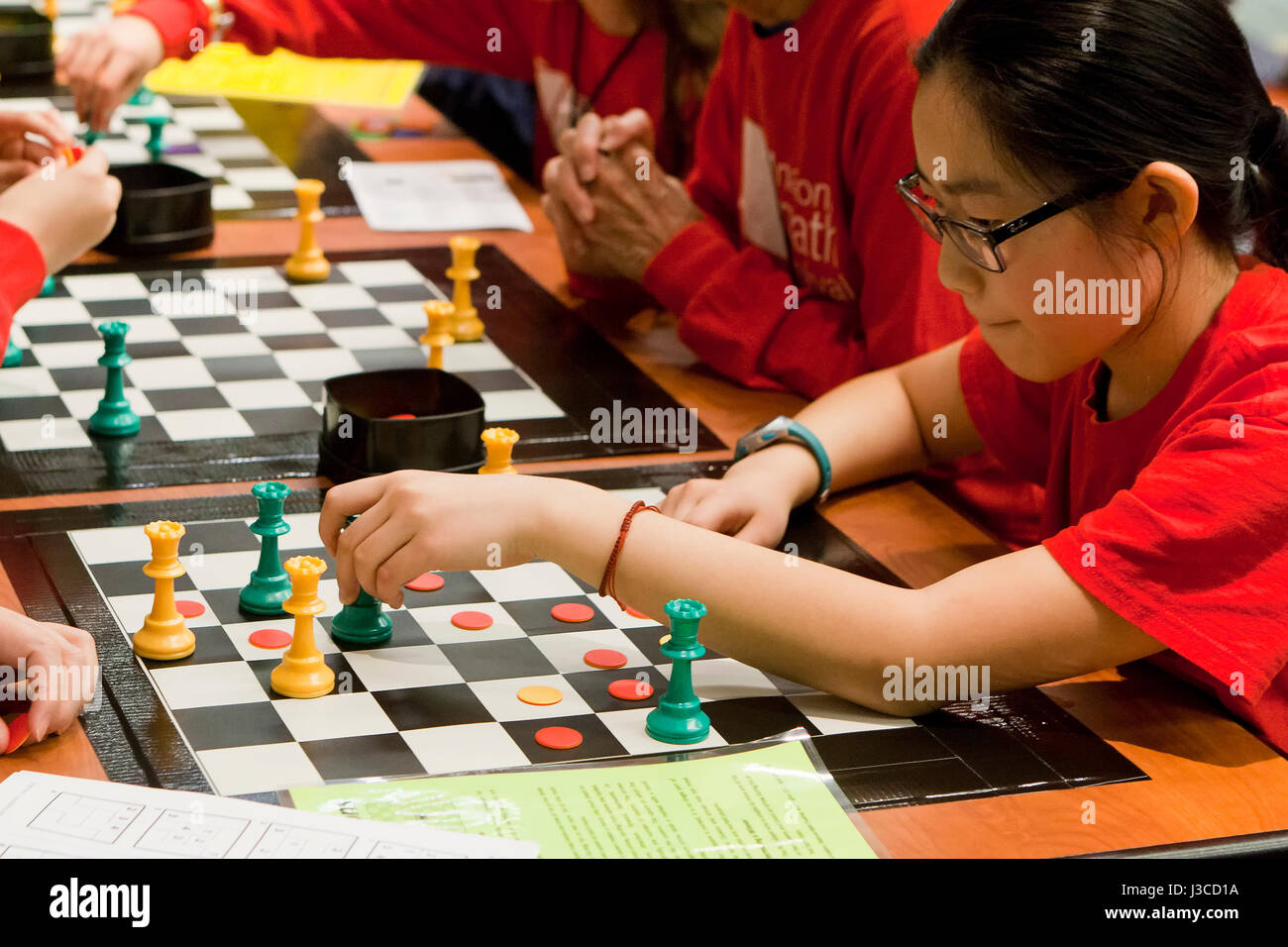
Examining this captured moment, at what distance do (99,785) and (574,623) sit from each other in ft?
1.51

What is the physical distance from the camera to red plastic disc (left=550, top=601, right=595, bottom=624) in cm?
145

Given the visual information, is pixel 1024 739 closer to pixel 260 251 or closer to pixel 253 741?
pixel 253 741

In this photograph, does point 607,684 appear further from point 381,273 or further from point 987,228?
point 381,273

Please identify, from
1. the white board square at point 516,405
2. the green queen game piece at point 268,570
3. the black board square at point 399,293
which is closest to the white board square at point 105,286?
the black board square at point 399,293

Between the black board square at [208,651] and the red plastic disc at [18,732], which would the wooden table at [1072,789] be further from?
the black board square at [208,651]

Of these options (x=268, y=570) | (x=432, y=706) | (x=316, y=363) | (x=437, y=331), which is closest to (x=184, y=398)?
(x=316, y=363)

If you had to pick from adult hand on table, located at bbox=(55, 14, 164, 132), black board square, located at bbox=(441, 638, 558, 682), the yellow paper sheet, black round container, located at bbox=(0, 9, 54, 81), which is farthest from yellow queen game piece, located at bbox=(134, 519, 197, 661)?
black round container, located at bbox=(0, 9, 54, 81)

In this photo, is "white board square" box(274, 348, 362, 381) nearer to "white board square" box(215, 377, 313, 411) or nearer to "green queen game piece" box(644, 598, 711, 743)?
"white board square" box(215, 377, 313, 411)

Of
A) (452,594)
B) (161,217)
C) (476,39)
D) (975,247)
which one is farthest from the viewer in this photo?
(476,39)

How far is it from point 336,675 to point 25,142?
3.73ft

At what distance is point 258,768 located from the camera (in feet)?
3.85

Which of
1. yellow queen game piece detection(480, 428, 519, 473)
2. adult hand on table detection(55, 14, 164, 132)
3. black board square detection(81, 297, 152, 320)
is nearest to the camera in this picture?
yellow queen game piece detection(480, 428, 519, 473)

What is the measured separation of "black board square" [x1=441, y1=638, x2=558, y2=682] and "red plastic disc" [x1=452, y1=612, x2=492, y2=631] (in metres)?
0.03

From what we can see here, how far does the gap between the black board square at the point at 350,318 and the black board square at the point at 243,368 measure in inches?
5.9
